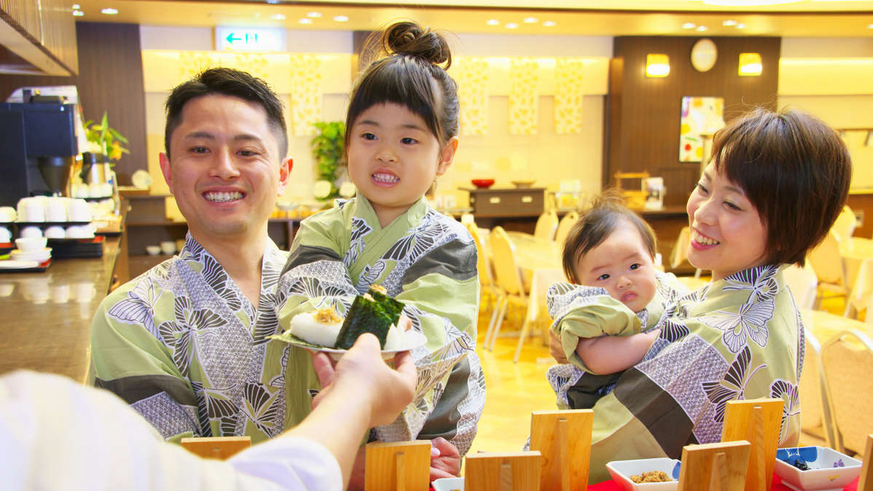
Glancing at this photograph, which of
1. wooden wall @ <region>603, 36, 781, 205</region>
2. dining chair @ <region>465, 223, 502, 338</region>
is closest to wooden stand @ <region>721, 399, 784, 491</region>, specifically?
dining chair @ <region>465, 223, 502, 338</region>

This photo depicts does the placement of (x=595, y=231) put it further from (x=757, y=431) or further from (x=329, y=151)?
(x=329, y=151)

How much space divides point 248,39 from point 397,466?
9.24 meters

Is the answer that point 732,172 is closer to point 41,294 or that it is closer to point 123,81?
point 41,294

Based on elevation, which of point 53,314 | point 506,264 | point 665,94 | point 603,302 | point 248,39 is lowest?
point 506,264

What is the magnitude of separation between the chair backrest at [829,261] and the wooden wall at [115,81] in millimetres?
7849

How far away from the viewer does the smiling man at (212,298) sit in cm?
139

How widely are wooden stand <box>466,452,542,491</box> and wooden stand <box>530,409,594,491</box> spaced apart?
0.13m

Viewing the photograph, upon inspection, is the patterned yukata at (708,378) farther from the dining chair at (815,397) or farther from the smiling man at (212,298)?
the dining chair at (815,397)

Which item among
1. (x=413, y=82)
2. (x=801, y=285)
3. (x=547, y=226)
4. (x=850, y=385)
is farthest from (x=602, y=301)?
(x=547, y=226)

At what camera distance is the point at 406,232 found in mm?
1493

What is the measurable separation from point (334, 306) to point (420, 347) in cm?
18

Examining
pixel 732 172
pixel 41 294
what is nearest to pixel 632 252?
pixel 732 172

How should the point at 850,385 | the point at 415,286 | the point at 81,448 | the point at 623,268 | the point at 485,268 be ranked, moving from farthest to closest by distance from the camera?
the point at 485,268, the point at 850,385, the point at 623,268, the point at 415,286, the point at 81,448

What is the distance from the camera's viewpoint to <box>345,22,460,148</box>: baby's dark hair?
4.86 ft
